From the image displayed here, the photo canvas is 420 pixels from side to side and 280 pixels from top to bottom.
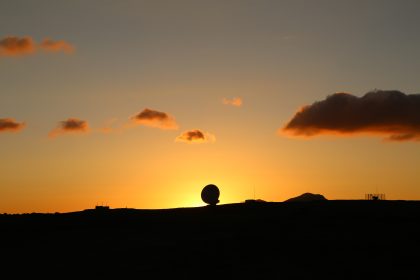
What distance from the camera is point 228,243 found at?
46.7m

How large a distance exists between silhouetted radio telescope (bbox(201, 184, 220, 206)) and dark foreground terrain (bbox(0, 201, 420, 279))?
14.5 ft

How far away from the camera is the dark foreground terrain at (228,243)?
39344 millimetres

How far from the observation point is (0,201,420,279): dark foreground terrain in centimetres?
3934

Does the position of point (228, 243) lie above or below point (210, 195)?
below

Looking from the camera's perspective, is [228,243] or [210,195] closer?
[228,243]

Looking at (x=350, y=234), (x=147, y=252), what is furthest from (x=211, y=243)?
(x=350, y=234)

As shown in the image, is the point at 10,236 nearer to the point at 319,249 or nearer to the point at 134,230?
the point at 134,230

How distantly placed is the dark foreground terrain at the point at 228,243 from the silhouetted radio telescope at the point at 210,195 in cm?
442

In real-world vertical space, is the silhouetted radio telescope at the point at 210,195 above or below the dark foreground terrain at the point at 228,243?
above

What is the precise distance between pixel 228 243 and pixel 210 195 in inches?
916

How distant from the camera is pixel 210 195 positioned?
69.9 meters

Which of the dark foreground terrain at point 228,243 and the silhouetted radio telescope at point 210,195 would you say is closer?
the dark foreground terrain at point 228,243

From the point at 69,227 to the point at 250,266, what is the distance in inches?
1107

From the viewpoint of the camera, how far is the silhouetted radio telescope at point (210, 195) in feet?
229
